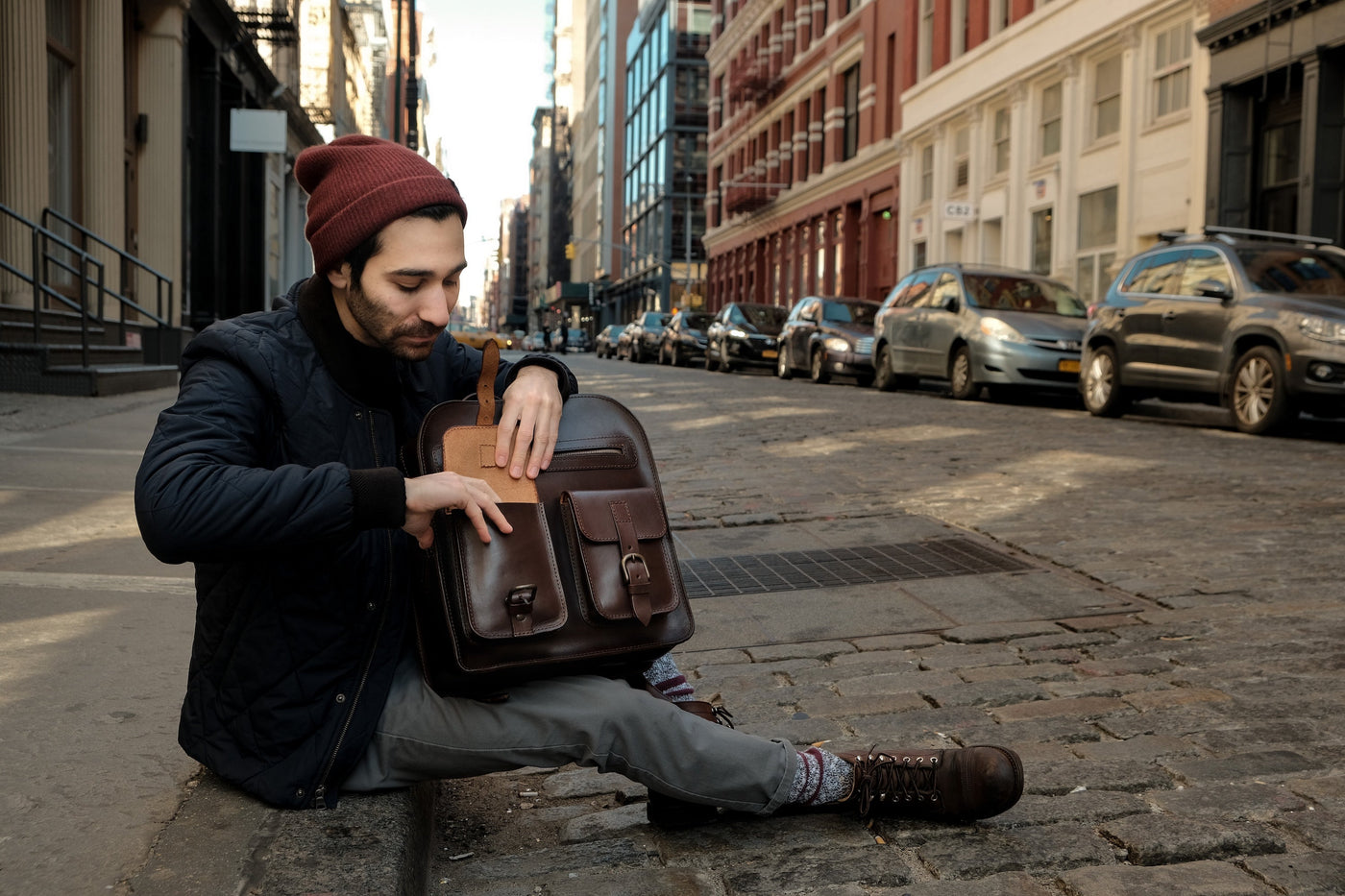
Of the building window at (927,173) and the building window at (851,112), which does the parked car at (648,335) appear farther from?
the building window at (927,173)

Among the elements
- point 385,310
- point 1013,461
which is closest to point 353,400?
point 385,310

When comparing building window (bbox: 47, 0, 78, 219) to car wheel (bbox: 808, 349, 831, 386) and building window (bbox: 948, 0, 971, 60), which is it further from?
building window (bbox: 948, 0, 971, 60)

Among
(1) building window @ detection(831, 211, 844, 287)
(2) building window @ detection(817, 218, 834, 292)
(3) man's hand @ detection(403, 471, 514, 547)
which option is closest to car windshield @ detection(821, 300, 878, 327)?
(1) building window @ detection(831, 211, 844, 287)

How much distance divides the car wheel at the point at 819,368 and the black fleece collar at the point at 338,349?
66.6 feet

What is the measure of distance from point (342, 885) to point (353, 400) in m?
0.90

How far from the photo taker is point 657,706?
2.65 m

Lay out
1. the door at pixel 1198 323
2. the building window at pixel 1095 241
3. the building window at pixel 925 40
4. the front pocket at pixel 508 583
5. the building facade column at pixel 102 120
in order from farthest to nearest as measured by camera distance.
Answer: the building window at pixel 925 40 → the building window at pixel 1095 241 → the building facade column at pixel 102 120 → the door at pixel 1198 323 → the front pocket at pixel 508 583

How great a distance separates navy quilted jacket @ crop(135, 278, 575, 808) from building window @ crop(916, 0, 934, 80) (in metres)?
34.0

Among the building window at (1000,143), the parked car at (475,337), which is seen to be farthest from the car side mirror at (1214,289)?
the building window at (1000,143)

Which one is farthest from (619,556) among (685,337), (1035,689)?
(685,337)

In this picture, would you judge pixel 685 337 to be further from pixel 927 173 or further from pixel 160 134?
pixel 160 134

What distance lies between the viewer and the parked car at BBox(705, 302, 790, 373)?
94.6ft

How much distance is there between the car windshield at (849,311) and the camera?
77.2 ft

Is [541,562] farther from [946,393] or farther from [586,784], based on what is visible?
[946,393]
